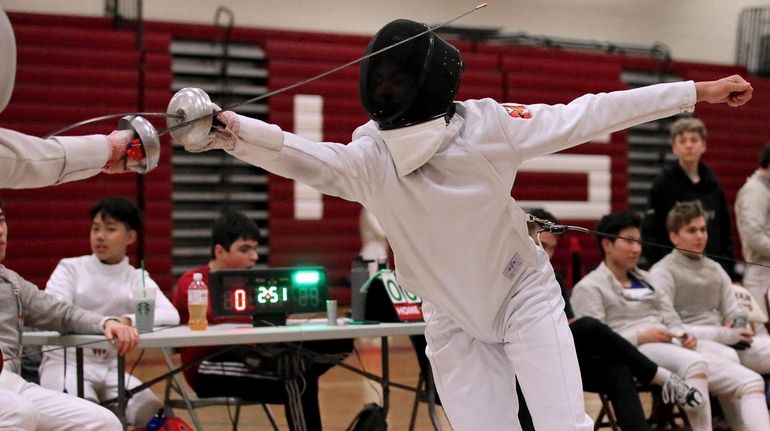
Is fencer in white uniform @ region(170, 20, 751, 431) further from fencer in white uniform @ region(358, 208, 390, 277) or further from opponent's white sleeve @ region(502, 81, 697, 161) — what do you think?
fencer in white uniform @ region(358, 208, 390, 277)

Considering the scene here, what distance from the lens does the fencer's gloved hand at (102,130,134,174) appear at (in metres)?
1.96

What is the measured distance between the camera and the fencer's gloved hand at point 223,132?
77.2 inches

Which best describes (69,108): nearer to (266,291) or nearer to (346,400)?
(346,400)

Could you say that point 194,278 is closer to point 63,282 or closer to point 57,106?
point 63,282

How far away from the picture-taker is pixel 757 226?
5035 mm

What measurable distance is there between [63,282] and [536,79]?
20.4 feet

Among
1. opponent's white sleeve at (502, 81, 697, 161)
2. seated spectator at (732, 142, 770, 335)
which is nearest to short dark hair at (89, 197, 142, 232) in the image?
opponent's white sleeve at (502, 81, 697, 161)

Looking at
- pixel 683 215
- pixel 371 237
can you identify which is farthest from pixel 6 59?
pixel 371 237

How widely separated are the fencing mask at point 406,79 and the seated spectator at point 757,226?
10.6 ft

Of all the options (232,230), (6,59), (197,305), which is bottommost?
(197,305)

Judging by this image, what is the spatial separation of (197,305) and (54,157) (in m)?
1.78

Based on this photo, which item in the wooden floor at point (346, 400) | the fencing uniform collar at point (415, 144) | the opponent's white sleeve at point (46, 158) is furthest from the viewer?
the wooden floor at point (346, 400)

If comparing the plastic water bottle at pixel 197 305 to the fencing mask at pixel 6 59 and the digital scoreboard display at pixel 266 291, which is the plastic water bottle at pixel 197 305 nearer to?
the digital scoreboard display at pixel 266 291

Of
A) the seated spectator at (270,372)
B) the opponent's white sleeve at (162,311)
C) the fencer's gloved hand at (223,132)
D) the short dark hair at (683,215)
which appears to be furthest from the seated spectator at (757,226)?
the fencer's gloved hand at (223,132)
